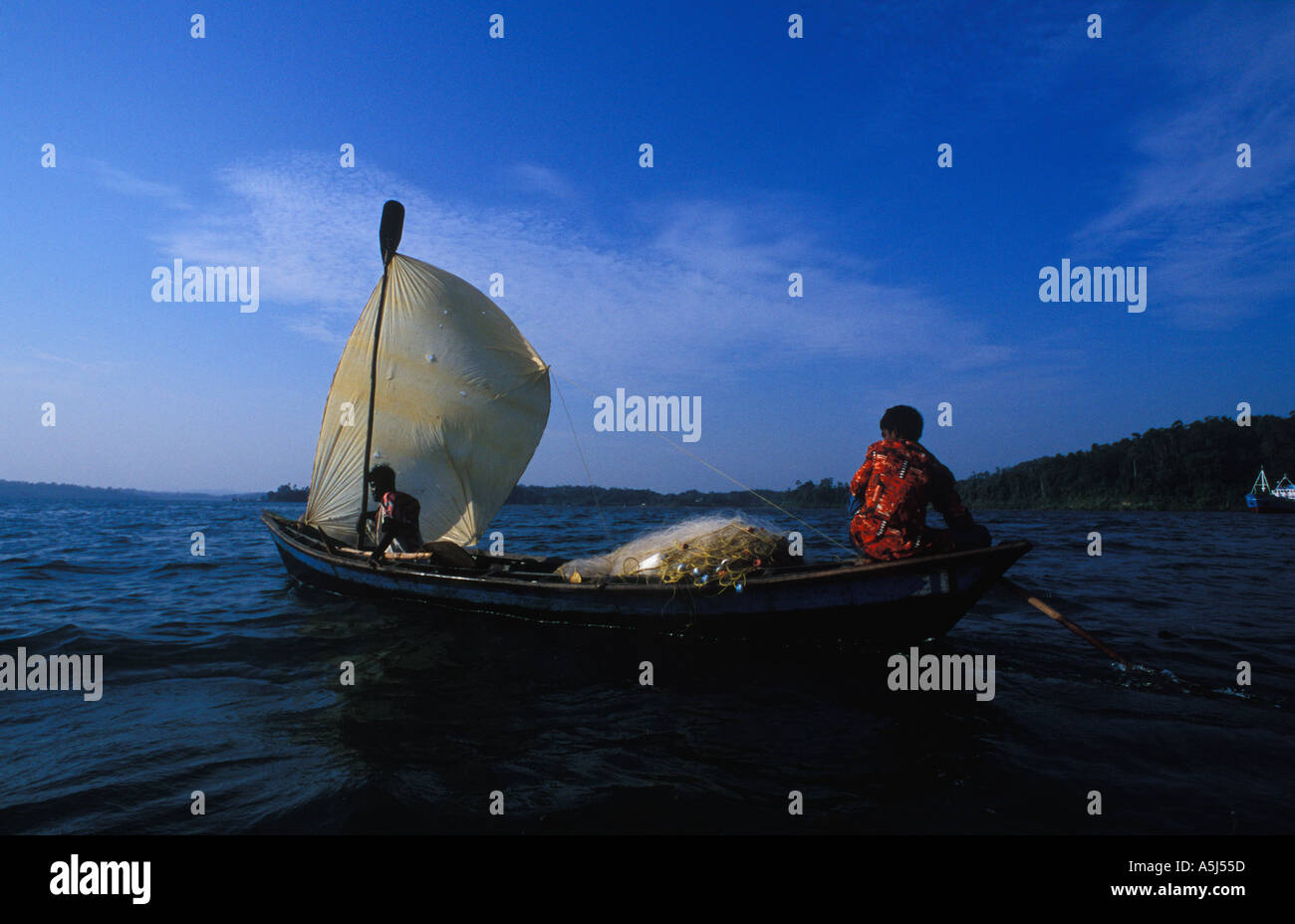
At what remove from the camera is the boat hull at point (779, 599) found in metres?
6.96

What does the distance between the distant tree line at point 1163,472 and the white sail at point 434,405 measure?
95.3 meters

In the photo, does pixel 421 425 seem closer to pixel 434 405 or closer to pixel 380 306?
pixel 434 405

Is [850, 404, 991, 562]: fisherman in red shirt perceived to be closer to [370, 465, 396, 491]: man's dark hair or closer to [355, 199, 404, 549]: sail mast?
[370, 465, 396, 491]: man's dark hair

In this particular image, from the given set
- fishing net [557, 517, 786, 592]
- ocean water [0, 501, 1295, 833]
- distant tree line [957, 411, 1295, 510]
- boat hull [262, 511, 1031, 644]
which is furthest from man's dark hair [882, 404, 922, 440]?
distant tree line [957, 411, 1295, 510]

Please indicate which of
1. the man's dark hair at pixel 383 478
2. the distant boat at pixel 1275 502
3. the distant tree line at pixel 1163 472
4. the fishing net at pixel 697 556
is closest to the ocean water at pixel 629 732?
the fishing net at pixel 697 556

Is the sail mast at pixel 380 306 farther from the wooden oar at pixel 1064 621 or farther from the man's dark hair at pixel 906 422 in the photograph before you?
the wooden oar at pixel 1064 621

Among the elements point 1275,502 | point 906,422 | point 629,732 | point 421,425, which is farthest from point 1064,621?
point 1275,502

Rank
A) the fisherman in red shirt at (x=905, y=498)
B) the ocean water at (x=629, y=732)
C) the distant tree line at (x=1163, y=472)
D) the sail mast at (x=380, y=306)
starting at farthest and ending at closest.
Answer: the distant tree line at (x=1163, y=472) < the sail mast at (x=380, y=306) < the fisherman in red shirt at (x=905, y=498) < the ocean water at (x=629, y=732)

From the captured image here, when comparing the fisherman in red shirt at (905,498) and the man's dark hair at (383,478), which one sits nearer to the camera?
the fisherman in red shirt at (905,498)

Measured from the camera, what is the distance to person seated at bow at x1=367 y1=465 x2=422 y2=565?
11.6 meters

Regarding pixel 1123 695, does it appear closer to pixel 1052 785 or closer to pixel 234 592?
pixel 1052 785

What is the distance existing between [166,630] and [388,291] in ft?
28.0

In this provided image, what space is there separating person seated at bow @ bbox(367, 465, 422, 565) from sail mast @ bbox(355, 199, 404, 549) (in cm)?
152
